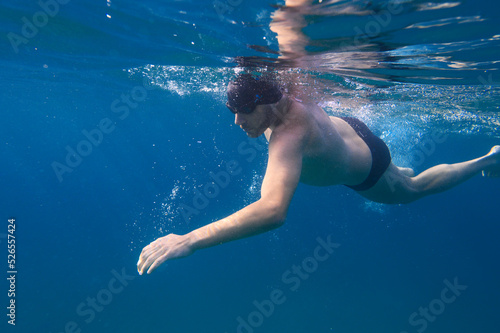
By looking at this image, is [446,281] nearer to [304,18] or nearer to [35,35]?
[304,18]

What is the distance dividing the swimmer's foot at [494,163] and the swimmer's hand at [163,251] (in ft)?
23.4

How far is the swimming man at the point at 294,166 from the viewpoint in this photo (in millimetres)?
2650

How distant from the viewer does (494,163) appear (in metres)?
6.87

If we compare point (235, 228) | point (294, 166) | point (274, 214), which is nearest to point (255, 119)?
point (294, 166)

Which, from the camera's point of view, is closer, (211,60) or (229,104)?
(229,104)

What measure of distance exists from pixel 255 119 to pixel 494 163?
6.18 m

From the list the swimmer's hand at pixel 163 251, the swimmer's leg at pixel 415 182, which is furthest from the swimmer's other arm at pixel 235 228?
the swimmer's leg at pixel 415 182

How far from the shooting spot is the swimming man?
104 inches

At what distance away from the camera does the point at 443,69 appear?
327 inches

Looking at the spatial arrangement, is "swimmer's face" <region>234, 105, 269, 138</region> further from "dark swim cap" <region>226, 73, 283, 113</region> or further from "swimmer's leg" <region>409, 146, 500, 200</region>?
"swimmer's leg" <region>409, 146, 500, 200</region>

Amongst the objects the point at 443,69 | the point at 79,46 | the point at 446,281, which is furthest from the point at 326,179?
the point at 446,281

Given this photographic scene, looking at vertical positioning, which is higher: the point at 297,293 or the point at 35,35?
the point at 35,35

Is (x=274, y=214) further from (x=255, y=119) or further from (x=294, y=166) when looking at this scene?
(x=255, y=119)

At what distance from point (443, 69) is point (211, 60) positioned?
696cm
